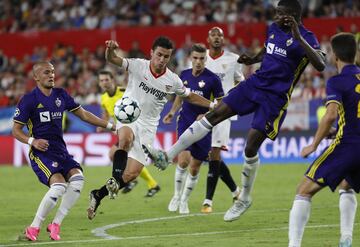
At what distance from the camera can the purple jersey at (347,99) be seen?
9445mm

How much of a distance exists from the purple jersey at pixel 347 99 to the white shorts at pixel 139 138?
4094 millimetres

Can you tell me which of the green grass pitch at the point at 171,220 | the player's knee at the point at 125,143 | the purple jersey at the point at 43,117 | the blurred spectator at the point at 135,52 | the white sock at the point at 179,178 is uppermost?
the blurred spectator at the point at 135,52

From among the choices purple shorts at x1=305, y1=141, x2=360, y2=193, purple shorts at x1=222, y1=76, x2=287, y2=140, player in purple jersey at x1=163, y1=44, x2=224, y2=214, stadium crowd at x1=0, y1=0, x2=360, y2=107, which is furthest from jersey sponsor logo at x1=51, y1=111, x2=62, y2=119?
stadium crowd at x1=0, y1=0, x2=360, y2=107

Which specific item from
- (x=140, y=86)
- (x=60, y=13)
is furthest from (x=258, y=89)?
(x=60, y=13)

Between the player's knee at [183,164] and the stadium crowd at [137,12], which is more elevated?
the stadium crowd at [137,12]

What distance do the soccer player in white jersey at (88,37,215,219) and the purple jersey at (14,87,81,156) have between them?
1.22 metres

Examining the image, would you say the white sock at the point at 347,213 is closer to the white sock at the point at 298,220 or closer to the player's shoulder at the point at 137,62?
the white sock at the point at 298,220

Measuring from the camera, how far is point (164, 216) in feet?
48.2

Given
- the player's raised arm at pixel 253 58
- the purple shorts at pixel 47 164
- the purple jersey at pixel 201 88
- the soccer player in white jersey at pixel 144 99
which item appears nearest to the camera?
the purple shorts at pixel 47 164

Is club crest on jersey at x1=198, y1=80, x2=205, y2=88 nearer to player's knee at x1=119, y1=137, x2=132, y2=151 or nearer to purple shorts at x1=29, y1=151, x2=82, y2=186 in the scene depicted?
player's knee at x1=119, y1=137, x2=132, y2=151

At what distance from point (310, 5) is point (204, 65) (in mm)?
15604

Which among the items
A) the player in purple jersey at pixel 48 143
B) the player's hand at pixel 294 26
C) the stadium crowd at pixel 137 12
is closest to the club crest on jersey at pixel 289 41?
the player's hand at pixel 294 26

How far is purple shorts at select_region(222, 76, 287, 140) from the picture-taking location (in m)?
11.6

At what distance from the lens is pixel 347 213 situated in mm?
10086
